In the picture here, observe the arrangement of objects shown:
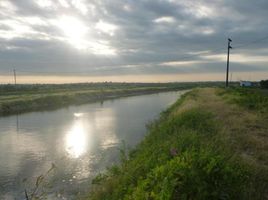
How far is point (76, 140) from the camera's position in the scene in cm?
2097

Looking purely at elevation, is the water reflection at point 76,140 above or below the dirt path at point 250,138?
below

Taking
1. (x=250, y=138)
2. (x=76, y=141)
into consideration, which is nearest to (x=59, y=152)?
(x=76, y=141)

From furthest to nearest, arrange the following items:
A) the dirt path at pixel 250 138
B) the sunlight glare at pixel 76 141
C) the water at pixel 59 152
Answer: the sunlight glare at pixel 76 141
the water at pixel 59 152
the dirt path at pixel 250 138

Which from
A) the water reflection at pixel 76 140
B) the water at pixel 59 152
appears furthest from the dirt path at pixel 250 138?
the water reflection at pixel 76 140

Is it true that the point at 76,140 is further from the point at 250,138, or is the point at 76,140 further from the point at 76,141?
the point at 250,138

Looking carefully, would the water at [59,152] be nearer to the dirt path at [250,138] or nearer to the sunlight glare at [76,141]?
the sunlight glare at [76,141]

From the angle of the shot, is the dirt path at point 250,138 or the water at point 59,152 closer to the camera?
the dirt path at point 250,138

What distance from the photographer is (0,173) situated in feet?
43.9

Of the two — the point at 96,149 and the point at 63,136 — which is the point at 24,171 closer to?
the point at 96,149

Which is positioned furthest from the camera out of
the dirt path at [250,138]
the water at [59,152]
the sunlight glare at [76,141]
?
the sunlight glare at [76,141]

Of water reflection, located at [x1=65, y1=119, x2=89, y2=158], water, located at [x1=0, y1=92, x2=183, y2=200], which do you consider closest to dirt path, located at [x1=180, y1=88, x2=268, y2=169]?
water, located at [x1=0, y1=92, x2=183, y2=200]

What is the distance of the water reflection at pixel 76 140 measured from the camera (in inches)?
690

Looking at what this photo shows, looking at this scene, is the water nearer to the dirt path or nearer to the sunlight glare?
the sunlight glare

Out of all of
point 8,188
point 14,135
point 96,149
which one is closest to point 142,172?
point 8,188
